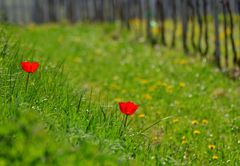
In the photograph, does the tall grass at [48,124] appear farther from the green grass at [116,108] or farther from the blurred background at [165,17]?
the blurred background at [165,17]

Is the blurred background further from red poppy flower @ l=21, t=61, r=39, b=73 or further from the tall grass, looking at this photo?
red poppy flower @ l=21, t=61, r=39, b=73

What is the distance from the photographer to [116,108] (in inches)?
166

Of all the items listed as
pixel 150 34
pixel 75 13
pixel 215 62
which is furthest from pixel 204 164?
pixel 75 13

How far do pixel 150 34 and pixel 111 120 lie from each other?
7.51m

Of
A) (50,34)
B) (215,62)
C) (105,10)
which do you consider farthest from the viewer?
(105,10)

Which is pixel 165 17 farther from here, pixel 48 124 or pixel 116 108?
pixel 48 124

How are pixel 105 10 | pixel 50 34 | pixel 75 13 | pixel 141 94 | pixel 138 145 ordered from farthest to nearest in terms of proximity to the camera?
pixel 75 13
pixel 105 10
pixel 50 34
pixel 141 94
pixel 138 145

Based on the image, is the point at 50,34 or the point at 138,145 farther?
the point at 50,34

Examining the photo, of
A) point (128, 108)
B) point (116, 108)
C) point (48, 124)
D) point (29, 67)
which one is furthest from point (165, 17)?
point (48, 124)

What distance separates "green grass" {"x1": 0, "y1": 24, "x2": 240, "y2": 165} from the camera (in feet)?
10.2

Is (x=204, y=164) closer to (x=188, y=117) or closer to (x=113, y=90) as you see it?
(x=188, y=117)

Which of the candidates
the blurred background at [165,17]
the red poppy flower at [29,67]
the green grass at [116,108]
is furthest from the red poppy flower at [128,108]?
the blurred background at [165,17]

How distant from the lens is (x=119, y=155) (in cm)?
336

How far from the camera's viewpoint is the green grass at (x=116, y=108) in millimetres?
3096
